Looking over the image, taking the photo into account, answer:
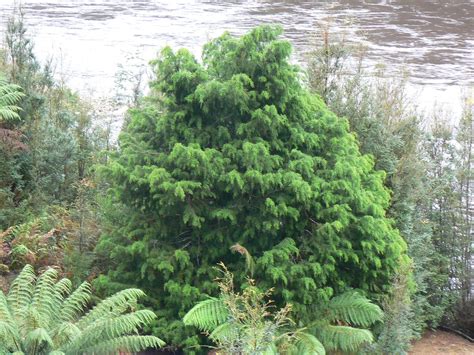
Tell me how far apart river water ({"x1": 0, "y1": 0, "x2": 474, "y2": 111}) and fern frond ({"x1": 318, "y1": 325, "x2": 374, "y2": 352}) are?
12.0 m

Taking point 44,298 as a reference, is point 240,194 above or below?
above

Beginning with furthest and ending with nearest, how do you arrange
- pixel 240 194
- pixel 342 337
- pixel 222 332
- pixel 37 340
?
pixel 240 194 → pixel 342 337 → pixel 222 332 → pixel 37 340

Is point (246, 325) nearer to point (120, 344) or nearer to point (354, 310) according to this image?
point (120, 344)

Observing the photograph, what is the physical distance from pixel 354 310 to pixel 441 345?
12.3 ft

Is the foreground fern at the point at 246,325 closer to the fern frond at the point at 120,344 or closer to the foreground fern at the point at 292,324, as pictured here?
the foreground fern at the point at 292,324

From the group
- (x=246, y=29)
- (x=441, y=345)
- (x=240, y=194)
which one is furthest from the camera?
(x=246, y=29)

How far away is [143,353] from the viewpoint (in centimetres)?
814

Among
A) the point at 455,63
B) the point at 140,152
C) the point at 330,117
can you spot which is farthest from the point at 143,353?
the point at 455,63

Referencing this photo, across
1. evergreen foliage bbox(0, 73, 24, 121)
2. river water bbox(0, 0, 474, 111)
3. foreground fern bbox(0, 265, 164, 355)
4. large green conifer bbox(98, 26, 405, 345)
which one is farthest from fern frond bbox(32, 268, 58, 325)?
river water bbox(0, 0, 474, 111)

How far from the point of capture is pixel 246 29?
26125 millimetres

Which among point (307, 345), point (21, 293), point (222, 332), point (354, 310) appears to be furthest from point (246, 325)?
point (21, 293)

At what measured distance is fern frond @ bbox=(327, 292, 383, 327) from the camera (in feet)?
25.5

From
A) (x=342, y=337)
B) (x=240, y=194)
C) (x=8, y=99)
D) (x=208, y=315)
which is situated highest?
(x=8, y=99)

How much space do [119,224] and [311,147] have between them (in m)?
2.52
